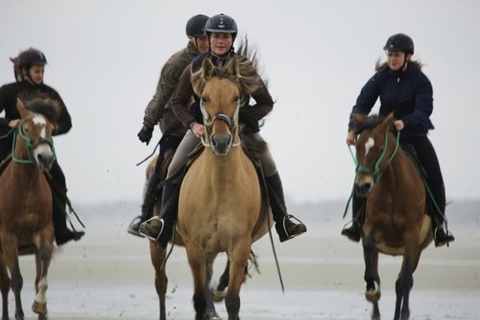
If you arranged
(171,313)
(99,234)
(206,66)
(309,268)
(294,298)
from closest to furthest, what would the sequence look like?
(206,66) < (171,313) < (294,298) < (309,268) < (99,234)

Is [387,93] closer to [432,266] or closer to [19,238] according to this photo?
[19,238]

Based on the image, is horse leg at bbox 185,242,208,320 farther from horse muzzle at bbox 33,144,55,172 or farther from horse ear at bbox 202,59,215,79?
horse muzzle at bbox 33,144,55,172

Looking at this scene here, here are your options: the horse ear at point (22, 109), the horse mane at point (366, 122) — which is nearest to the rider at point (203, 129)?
the horse mane at point (366, 122)

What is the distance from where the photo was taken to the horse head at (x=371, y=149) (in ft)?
68.3

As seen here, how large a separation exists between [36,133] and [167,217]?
6.13 ft

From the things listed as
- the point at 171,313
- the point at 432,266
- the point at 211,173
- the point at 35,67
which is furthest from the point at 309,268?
the point at 211,173

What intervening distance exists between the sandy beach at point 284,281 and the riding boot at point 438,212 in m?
0.97

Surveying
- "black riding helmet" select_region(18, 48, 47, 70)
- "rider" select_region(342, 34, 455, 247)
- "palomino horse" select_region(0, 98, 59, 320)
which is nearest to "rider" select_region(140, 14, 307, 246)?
"palomino horse" select_region(0, 98, 59, 320)

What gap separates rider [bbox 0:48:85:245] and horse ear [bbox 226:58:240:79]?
3.49 m

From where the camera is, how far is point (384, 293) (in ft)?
86.7

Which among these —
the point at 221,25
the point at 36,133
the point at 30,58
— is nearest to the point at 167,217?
the point at 36,133

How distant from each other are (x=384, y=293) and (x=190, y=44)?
5755 mm

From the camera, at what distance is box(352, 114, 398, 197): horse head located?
20828 millimetres

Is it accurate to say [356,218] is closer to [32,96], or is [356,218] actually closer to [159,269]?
[159,269]
